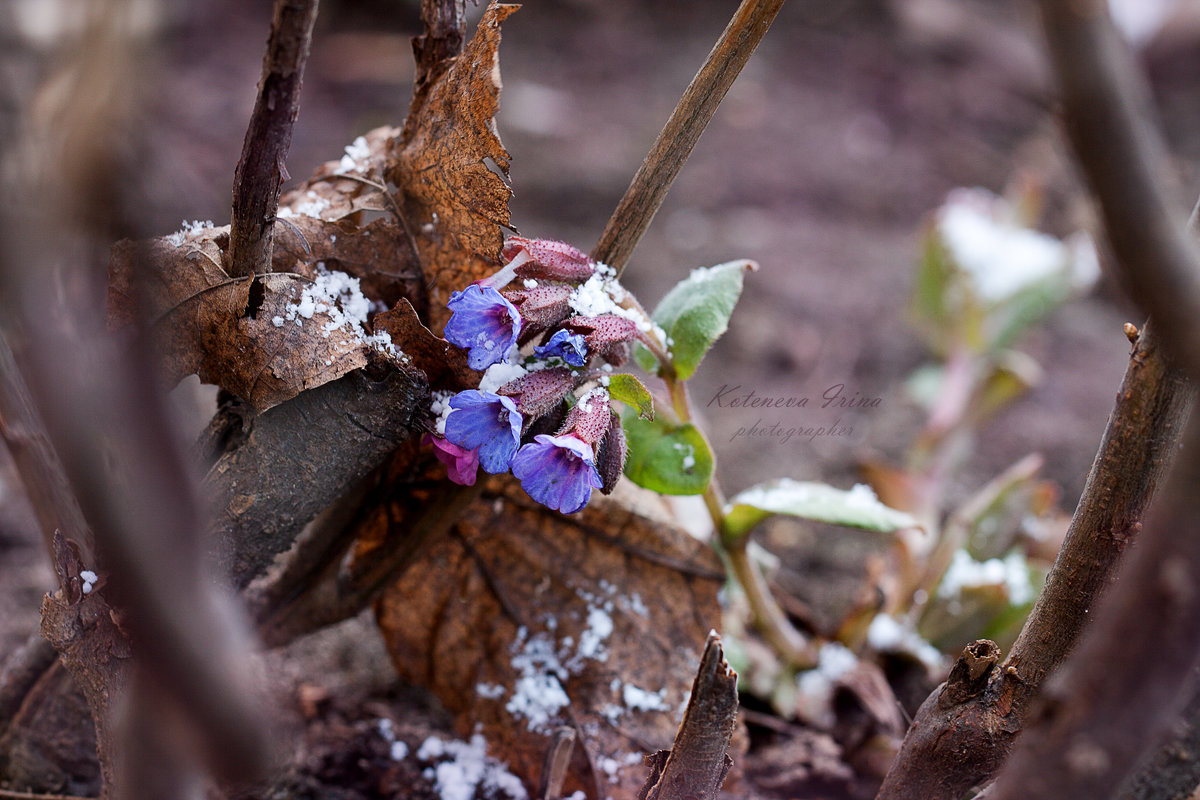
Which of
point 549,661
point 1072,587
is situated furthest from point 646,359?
point 1072,587

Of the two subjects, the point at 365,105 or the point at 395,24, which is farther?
the point at 395,24

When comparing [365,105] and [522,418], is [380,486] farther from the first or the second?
[365,105]

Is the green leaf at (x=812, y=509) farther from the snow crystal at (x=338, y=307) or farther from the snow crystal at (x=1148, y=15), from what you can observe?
the snow crystal at (x=1148, y=15)

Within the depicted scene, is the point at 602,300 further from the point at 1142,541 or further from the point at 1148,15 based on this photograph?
the point at 1148,15

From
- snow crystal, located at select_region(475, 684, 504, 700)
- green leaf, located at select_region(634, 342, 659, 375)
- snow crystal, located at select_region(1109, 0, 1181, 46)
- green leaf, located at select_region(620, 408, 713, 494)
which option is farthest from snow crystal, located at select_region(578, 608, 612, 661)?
snow crystal, located at select_region(1109, 0, 1181, 46)

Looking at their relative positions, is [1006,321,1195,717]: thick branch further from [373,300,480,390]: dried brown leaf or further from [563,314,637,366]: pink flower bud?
[373,300,480,390]: dried brown leaf

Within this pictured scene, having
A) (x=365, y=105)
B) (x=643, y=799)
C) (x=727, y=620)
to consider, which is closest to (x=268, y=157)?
(x=643, y=799)

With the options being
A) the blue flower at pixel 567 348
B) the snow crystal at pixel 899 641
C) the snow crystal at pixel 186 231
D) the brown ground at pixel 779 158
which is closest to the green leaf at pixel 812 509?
the snow crystal at pixel 899 641
